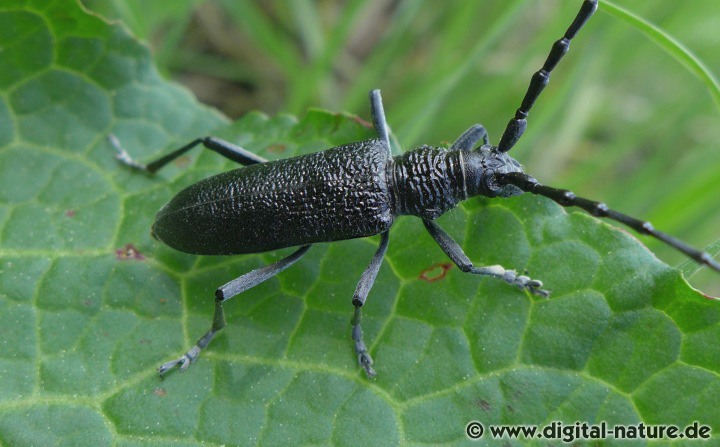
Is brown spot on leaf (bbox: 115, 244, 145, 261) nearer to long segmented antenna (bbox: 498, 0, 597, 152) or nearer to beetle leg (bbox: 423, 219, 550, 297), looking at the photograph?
beetle leg (bbox: 423, 219, 550, 297)

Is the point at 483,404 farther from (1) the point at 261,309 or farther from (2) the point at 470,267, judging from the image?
(1) the point at 261,309

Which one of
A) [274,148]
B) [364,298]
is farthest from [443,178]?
[274,148]

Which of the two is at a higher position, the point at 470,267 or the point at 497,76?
the point at 497,76

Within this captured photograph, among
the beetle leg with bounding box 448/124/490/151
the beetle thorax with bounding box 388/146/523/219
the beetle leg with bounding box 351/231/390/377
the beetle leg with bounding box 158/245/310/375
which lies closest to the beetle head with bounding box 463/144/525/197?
the beetle thorax with bounding box 388/146/523/219

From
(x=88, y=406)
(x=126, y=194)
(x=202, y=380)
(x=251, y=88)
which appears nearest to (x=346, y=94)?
(x=251, y=88)

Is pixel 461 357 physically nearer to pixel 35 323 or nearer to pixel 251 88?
pixel 35 323
